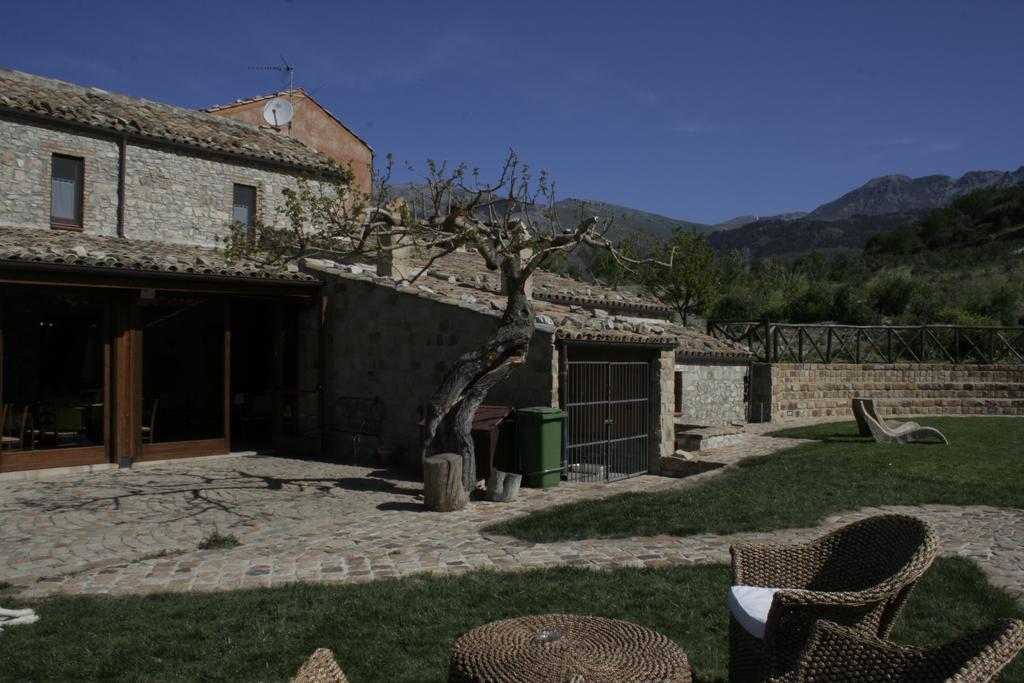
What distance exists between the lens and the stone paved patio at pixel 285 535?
21.9ft

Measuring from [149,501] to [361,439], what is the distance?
4353mm

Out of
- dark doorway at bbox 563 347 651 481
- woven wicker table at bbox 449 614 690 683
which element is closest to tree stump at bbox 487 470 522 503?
dark doorway at bbox 563 347 651 481

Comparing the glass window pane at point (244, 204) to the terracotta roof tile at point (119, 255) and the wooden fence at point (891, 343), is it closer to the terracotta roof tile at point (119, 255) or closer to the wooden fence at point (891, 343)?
the terracotta roof tile at point (119, 255)

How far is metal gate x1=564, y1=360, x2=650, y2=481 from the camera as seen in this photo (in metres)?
12.2

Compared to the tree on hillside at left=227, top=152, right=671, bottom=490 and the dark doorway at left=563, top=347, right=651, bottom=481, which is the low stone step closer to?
the dark doorway at left=563, top=347, right=651, bottom=481

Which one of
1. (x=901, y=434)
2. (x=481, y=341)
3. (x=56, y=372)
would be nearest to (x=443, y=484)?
(x=481, y=341)

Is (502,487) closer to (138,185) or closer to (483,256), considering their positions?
(483,256)

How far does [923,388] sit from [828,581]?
2166 cm

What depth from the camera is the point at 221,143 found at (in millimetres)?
16547

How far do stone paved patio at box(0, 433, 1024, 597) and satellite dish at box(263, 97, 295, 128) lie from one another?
12.4m

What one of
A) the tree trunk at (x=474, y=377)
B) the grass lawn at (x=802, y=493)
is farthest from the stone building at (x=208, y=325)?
the grass lawn at (x=802, y=493)

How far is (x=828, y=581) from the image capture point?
414 cm

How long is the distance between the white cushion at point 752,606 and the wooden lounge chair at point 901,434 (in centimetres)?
1277

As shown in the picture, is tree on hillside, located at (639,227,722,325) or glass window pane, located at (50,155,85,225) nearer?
glass window pane, located at (50,155,85,225)
